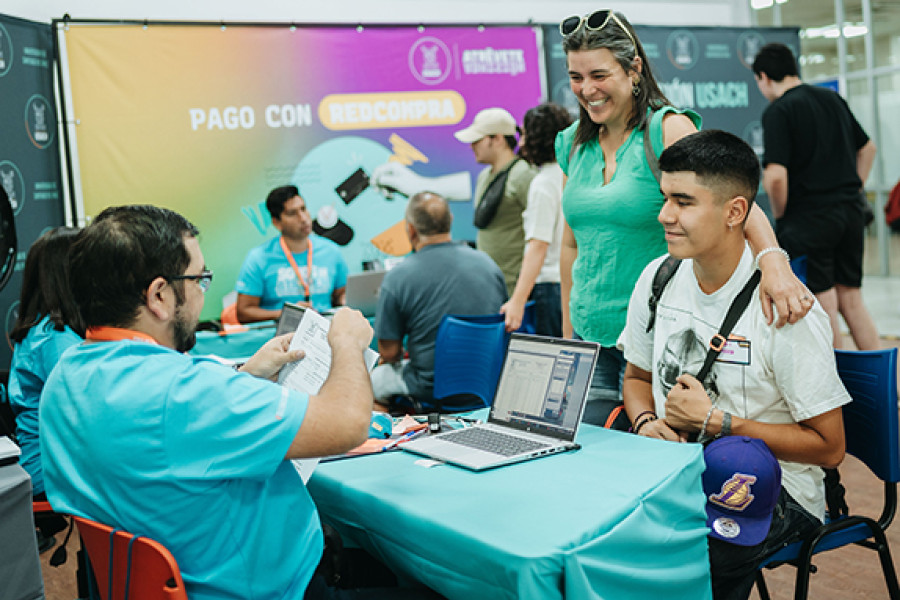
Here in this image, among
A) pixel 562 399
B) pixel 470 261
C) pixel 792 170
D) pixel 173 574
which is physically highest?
pixel 792 170

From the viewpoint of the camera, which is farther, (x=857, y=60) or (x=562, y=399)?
(x=857, y=60)

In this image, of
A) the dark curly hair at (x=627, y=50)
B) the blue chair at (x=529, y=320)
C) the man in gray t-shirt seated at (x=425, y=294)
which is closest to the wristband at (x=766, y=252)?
the dark curly hair at (x=627, y=50)

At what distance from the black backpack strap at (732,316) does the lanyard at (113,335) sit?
3.97ft

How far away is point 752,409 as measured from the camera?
1.80m

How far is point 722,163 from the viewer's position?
185 cm

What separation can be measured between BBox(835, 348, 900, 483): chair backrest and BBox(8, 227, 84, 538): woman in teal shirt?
87.9 inches

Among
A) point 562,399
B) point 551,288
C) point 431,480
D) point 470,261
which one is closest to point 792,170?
point 551,288

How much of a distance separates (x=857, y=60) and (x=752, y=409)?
32.1 ft

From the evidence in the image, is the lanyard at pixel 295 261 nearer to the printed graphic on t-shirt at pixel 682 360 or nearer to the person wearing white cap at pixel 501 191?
the person wearing white cap at pixel 501 191

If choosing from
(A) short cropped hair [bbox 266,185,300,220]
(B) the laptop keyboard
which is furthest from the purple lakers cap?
(A) short cropped hair [bbox 266,185,300,220]

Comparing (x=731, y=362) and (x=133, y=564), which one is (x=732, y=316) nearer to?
(x=731, y=362)

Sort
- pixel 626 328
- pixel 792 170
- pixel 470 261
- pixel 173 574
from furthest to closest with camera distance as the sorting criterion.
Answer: pixel 792 170 → pixel 470 261 → pixel 626 328 → pixel 173 574

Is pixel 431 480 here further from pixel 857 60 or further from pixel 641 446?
pixel 857 60

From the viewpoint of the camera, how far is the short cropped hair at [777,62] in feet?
14.8
